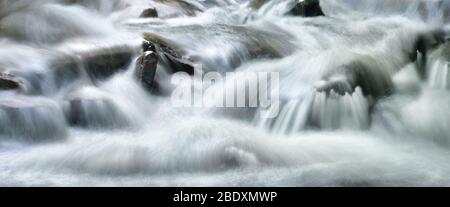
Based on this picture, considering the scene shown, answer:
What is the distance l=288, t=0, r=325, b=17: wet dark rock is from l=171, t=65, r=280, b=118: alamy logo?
3399mm

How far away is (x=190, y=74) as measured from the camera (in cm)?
684

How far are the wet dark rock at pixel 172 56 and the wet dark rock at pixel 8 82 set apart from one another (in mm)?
1780

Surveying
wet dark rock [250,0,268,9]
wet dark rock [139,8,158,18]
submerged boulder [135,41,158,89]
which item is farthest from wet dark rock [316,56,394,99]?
wet dark rock [250,0,268,9]

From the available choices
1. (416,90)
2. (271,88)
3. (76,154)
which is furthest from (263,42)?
(76,154)

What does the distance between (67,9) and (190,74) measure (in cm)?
265

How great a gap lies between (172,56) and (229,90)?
96 cm

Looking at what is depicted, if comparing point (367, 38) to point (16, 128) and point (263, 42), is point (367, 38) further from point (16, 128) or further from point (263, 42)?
point (16, 128)

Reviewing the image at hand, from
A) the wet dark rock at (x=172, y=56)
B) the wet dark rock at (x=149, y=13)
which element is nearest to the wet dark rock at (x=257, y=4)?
the wet dark rock at (x=149, y=13)

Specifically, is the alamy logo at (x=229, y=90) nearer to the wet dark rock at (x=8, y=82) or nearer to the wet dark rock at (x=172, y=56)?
the wet dark rock at (x=172, y=56)

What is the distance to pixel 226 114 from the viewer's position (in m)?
6.15

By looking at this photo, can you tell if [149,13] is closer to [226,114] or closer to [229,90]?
[229,90]

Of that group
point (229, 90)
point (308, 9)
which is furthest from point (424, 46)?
point (229, 90)

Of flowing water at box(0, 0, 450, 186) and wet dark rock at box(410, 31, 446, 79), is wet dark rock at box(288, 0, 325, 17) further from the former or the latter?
wet dark rock at box(410, 31, 446, 79)

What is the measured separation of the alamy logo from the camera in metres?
6.28
